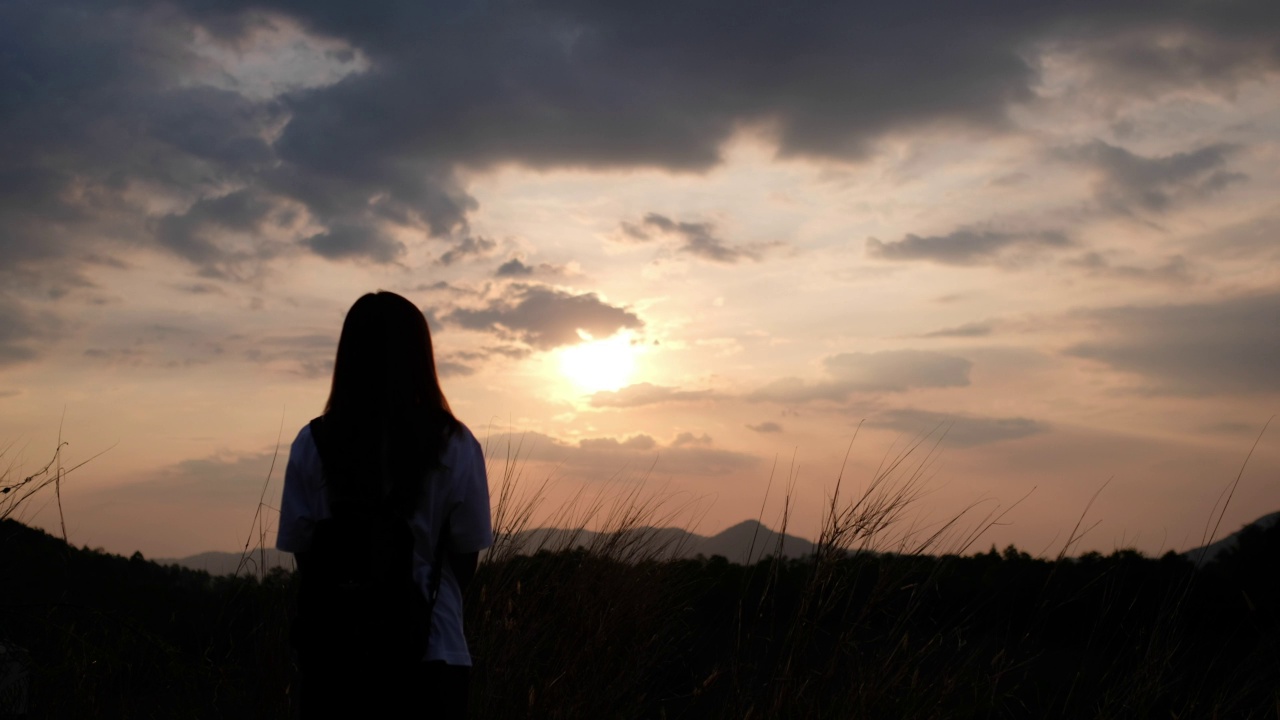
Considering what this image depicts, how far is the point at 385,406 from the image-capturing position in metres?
2.26

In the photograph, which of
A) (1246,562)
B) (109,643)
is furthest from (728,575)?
(109,643)

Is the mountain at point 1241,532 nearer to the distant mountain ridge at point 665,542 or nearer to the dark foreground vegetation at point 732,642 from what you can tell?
the dark foreground vegetation at point 732,642

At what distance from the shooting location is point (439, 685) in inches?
87.6

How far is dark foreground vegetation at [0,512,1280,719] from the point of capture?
135 inches

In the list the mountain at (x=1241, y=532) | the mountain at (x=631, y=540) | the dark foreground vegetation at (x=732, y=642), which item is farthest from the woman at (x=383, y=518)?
the mountain at (x=1241, y=532)

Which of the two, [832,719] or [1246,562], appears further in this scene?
[1246,562]

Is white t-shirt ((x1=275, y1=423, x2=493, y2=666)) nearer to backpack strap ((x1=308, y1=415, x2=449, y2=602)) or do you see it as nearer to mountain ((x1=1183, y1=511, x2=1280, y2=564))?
backpack strap ((x1=308, y1=415, x2=449, y2=602))

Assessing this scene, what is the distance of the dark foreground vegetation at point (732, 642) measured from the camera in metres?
3.44

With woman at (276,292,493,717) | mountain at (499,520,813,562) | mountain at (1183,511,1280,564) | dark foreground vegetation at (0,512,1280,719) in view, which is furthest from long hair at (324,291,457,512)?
mountain at (1183,511,1280,564)

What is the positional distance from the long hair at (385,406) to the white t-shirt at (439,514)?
6 cm

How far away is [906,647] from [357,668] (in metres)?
2.07

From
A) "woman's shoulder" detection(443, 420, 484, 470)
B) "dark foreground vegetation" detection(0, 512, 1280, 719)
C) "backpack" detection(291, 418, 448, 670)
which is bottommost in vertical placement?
"dark foreground vegetation" detection(0, 512, 1280, 719)

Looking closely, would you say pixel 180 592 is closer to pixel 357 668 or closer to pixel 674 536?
pixel 674 536

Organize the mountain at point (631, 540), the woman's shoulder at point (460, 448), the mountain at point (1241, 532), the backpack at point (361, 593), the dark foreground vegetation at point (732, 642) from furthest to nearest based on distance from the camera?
the mountain at point (1241, 532), the mountain at point (631, 540), the dark foreground vegetation at point (732, 642), the woman's shoulder at point (460, 448), the backpack at point (361, 593)
